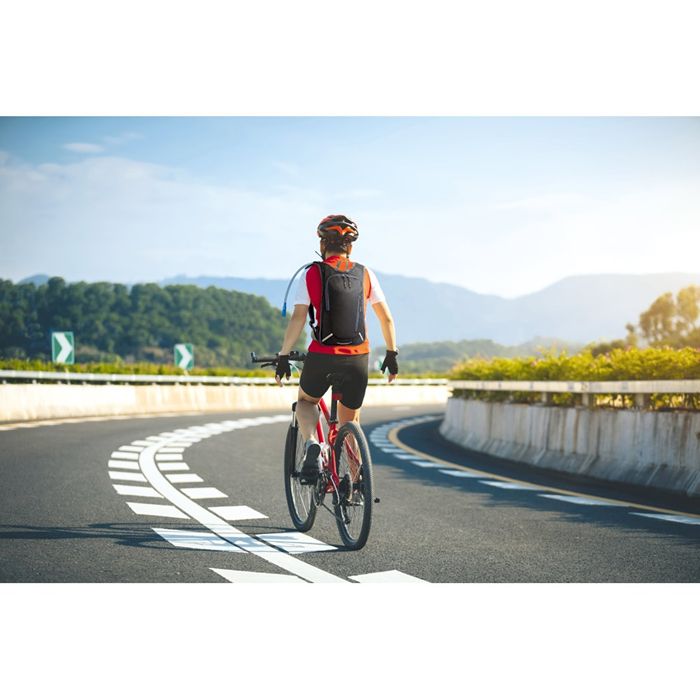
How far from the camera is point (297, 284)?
6918 millimetres

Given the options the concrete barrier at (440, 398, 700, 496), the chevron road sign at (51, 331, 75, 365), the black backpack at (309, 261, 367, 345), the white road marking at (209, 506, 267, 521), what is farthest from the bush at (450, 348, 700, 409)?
the chevron road sign at (51, 331, 75, 365)

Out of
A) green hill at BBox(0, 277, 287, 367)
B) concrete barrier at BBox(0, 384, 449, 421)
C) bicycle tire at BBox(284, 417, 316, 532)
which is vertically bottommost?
concrete barrier at BBox(0, 384, 449, 421)

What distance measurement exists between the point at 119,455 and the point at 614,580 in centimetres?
991

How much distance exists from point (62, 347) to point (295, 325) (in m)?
24.6

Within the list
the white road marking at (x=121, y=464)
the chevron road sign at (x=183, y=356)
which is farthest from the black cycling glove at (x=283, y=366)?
the chevron road sign at (x=183, y=356)

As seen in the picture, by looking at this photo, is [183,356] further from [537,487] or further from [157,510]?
[157,510]

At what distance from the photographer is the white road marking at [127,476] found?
11.5 meters

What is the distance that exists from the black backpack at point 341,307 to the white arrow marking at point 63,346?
971 inches

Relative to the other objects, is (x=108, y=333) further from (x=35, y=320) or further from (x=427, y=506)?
(x=427, y=506)

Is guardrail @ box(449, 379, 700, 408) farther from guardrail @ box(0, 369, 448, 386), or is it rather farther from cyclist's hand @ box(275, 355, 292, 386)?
guardrail @ box(0, 369, 448, 386)

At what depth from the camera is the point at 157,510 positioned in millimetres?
8992

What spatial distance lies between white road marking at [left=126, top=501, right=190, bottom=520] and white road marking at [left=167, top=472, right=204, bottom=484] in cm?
214

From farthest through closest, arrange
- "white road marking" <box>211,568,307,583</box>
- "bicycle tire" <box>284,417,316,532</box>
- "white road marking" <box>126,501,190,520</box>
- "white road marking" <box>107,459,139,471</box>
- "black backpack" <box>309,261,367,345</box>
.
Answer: "white road marking" <box>107,459,139,471</box> < "white road marking" <box>126,501,190,520</box> < "bicycle tire" <box>284,417,316,532</box> < "black backpack" <box>309,261,367,345</box> < "white road marking" <box>211,568,307,583</box>

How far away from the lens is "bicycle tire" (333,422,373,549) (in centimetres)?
659
